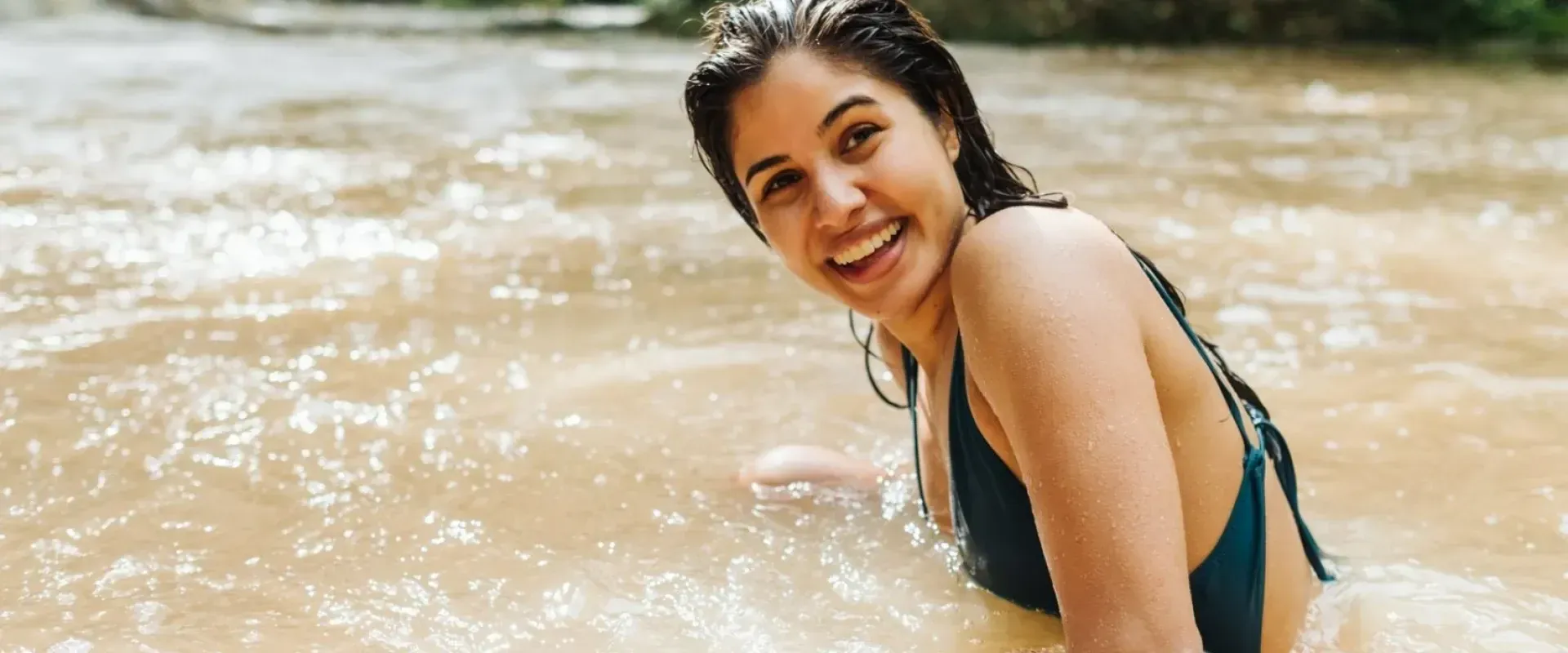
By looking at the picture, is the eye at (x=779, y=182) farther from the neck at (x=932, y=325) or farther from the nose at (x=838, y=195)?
the neck at (x=932, y=325)

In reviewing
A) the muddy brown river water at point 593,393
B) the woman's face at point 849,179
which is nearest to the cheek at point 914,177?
the woman's face at point 849,179

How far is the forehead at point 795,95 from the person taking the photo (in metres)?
1.59

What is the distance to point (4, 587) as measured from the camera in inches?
74.1

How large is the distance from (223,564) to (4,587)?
307 mm

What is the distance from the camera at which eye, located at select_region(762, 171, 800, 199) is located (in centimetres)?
164

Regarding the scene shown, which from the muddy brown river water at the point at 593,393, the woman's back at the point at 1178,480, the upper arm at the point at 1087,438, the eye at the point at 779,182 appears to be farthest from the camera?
the muddy brown river water at the point at 593,393

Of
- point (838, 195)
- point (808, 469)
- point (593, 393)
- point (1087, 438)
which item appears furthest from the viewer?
point (593, 393)

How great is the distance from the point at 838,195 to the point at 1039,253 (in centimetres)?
29

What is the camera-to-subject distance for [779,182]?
1658 millimetres

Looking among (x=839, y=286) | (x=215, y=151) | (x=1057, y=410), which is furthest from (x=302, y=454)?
(x=215, y=151)

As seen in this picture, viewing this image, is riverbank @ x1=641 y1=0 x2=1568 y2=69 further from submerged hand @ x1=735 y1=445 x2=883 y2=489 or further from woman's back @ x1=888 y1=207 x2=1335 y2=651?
woman's back @ x1=888 y1=207 x2=1335 y2=651

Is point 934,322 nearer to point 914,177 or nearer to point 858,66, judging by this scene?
point 914,177

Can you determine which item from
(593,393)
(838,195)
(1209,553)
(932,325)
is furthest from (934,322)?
(593,393)

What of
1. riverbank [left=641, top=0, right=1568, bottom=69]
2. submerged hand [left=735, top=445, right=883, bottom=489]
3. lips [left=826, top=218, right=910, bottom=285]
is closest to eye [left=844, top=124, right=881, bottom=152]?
lips [left=826, top=218, right=910, bottom=285]
